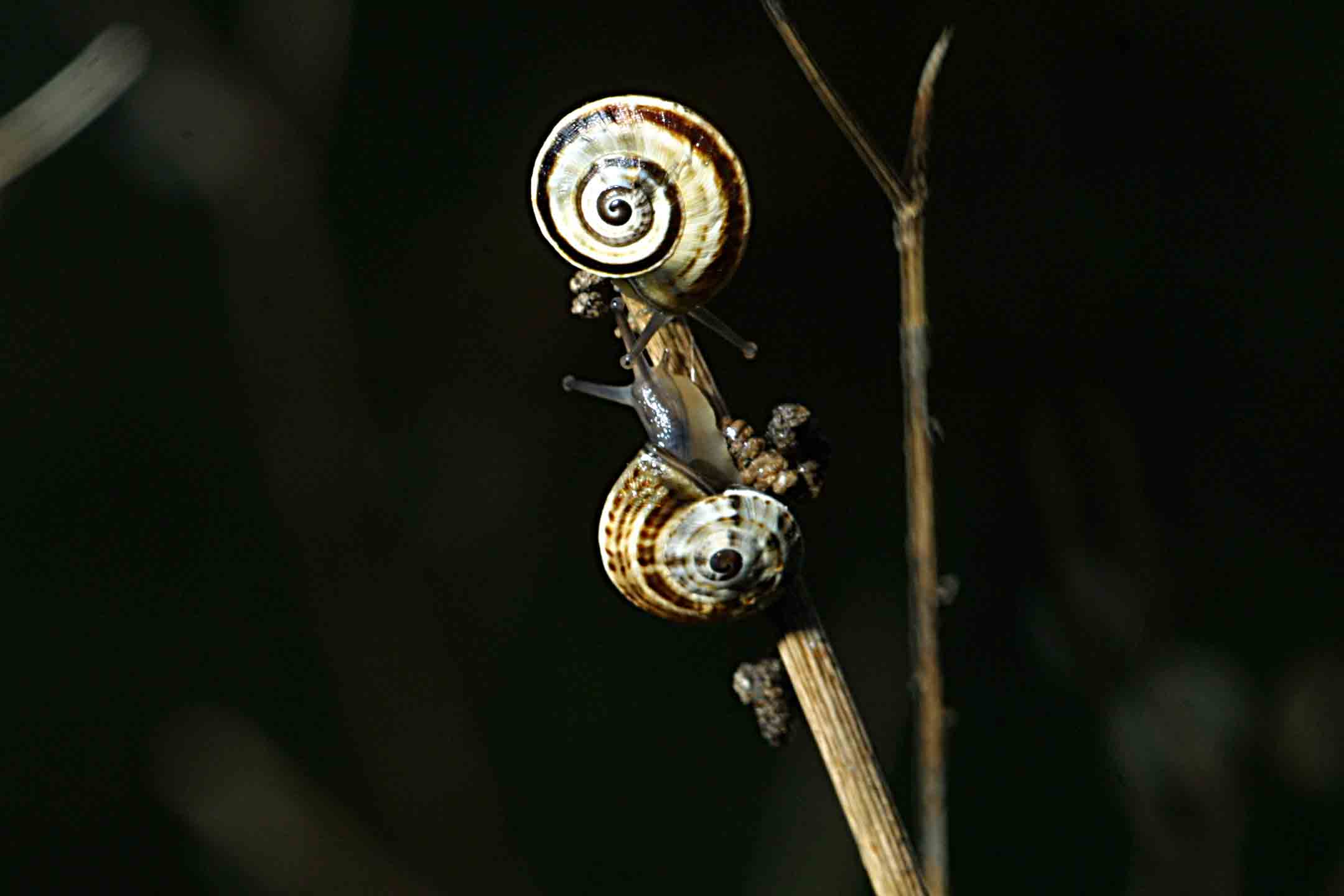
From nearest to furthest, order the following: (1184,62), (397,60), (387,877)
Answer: (387,877) → (1184,62) → (397,60)

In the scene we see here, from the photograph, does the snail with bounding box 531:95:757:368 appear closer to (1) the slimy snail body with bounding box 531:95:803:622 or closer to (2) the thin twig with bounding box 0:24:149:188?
(1) the slimy snail body with bounding box 531:95:803:622

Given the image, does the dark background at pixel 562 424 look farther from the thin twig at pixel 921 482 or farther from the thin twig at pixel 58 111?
the thin twig at pixel 921 482

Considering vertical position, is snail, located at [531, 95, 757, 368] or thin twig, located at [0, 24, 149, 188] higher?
thin twig, located at [0, 24, 149, 188]

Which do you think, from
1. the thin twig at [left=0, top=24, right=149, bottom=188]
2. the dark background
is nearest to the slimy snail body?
the thin twig at [left=0, top=24, right=149, bottom=188]

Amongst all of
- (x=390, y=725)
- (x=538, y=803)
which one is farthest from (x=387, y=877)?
(x=538, y=803)

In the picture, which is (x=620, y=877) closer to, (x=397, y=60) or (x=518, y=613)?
(x=518, y=613)

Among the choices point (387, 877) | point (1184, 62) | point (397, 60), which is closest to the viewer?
point (387, 877)

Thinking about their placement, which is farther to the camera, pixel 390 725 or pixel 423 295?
pixel 423 295
